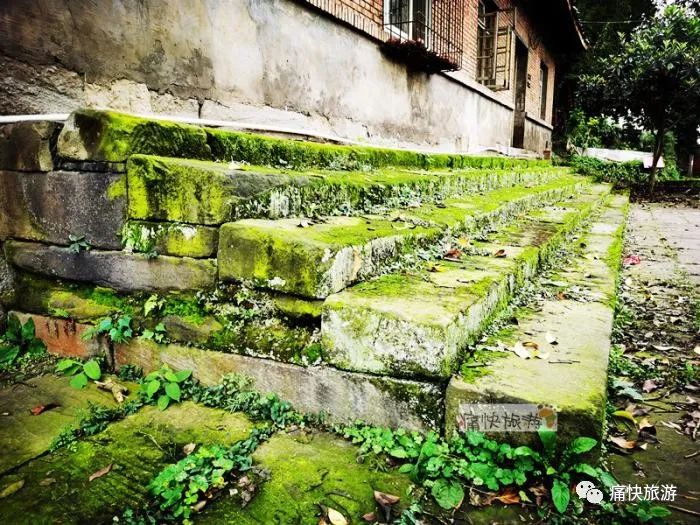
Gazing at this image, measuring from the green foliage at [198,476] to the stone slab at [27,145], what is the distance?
4.73 ft

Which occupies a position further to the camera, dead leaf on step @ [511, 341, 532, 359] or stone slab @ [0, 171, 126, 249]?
stone slab @ [0, 171, 126, 249]

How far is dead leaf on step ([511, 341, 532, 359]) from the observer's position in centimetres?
158

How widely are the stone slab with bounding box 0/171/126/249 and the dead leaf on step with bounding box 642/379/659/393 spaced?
7.50ft

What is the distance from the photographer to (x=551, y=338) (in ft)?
5.72

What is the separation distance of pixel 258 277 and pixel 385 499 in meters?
→ 0.86

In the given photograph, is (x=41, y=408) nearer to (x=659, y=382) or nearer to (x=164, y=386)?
(x=164, y=386)

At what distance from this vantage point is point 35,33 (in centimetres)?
229

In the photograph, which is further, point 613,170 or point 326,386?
point 613,170

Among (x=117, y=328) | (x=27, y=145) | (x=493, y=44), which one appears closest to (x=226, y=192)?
(x=117, y=328)

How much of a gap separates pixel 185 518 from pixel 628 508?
118 centimetres

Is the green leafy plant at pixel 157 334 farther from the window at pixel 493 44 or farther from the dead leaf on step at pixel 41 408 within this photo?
the window at pixel 493 44

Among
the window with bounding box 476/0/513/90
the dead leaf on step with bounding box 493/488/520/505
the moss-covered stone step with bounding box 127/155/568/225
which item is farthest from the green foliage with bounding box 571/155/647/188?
the dead leaf on step with bounding box 493/488/520/505

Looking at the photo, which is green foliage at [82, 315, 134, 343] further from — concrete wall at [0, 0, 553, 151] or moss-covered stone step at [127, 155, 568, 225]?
concrete wall at [0, 0, 553, 151]

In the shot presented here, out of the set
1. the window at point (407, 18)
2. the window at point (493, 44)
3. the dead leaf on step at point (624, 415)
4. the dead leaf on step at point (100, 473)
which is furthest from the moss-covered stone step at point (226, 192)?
the window at point (493, 44)
